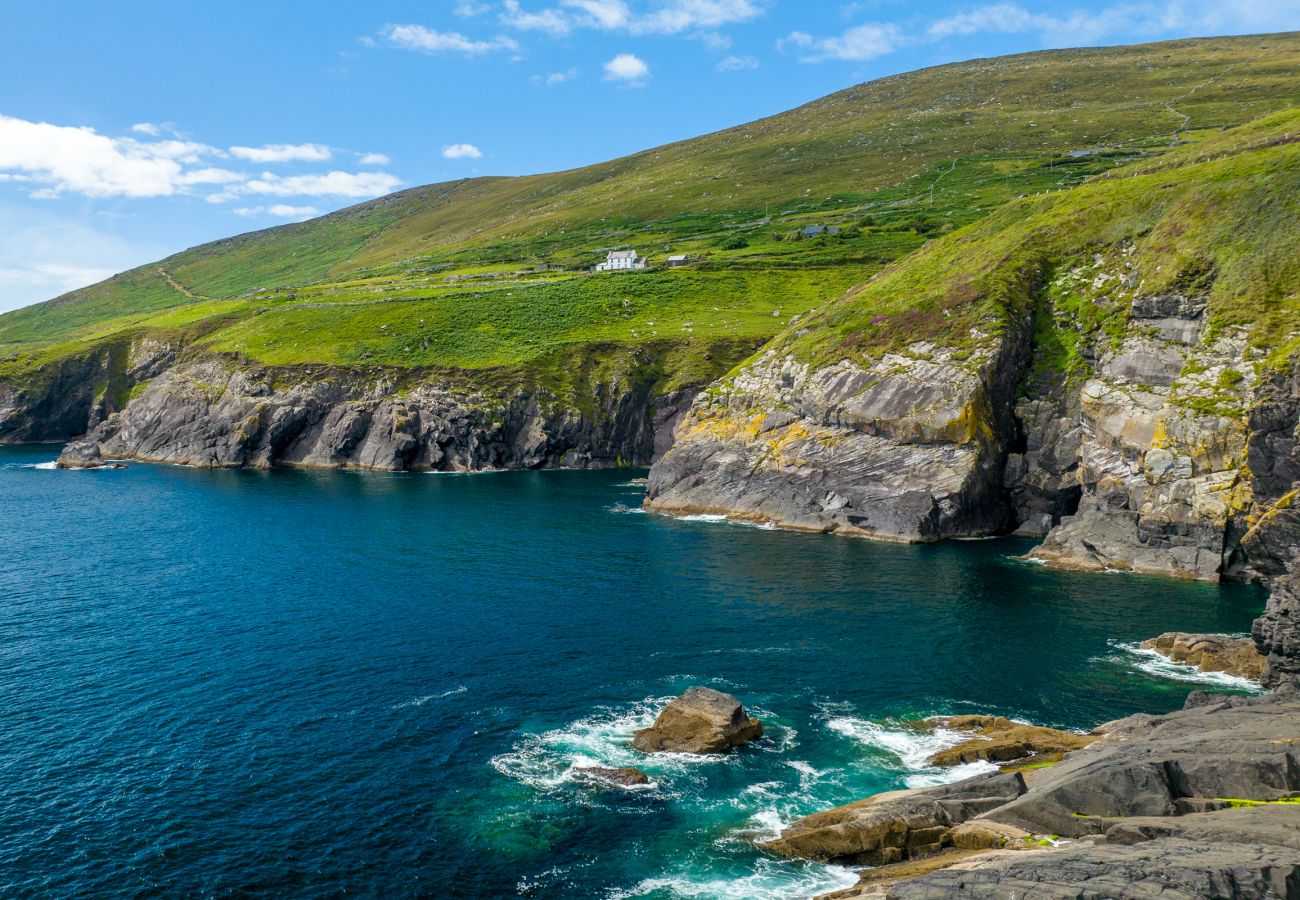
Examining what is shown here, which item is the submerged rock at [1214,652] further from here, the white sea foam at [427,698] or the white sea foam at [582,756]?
the white sea foam at [427,698]

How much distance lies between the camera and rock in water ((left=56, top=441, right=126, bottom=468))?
15738cm

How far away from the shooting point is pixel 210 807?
39.0 metres

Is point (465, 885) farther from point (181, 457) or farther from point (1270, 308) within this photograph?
point (181, 457)

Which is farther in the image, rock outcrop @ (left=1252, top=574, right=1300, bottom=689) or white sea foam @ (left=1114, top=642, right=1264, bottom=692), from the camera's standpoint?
white sea foam @ (left=1114, top=642, right=1264, bottom=692)

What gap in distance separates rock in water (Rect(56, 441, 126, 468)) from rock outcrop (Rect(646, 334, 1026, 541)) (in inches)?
4410

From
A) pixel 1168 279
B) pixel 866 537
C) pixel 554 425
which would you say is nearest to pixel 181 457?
pixel 554 425

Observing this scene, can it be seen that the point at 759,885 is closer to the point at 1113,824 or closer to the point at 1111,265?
the point at 1113,824

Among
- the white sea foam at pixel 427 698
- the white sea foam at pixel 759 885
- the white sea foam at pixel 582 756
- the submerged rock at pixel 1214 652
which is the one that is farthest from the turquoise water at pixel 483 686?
the submerged rock at pixel 1214 652

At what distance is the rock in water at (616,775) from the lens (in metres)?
41.7

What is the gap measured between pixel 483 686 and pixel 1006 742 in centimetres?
3107

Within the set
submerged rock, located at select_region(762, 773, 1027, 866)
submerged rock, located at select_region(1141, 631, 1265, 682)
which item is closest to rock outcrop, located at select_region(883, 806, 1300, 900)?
submerged rock, located at select_region(762, 773, 1027, 866)

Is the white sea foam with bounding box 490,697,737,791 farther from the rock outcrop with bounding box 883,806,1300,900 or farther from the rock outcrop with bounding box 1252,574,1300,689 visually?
the rock outcrop with bounding box 1252,574,1300,689

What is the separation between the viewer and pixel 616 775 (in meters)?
42.1

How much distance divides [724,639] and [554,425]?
331ft
